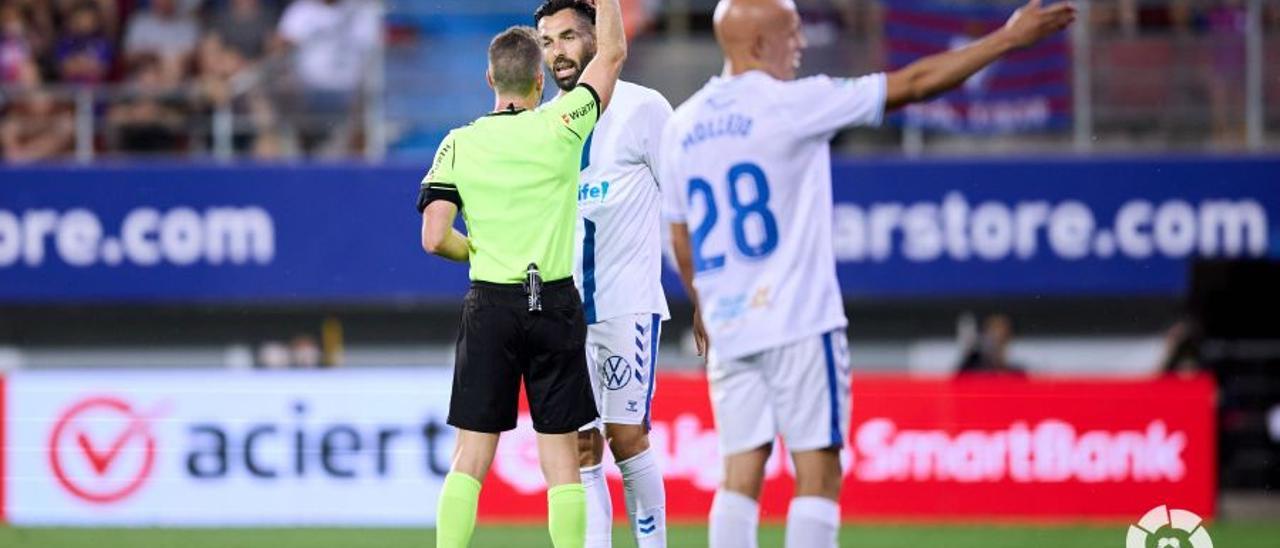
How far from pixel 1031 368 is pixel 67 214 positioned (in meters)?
8.22

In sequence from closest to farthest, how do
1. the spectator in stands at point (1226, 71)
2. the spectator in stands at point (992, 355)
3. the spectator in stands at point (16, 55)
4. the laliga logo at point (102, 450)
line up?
the laliga logo at point (102, 450), the spectator in stands at point (992, 355), the spectator in stands at point (1226, 71), the spectator in stands at point (16, 55)

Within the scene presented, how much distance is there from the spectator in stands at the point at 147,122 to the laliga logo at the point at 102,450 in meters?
3.58

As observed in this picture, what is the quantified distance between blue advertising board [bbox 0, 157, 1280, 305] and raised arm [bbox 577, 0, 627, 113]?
860cm

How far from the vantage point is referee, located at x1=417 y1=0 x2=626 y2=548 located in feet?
22.1

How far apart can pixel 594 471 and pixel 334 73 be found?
9.08 metres

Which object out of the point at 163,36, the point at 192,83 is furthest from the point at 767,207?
the point at 163,36

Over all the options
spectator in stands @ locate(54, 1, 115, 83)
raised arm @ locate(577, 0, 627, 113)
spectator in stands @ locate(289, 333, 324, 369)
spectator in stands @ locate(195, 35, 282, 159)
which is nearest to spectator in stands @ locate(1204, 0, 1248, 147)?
spectator in stands @ locate(289, 333, 324, 369)

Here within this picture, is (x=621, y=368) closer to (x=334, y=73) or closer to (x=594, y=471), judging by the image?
(x=594, y=471)

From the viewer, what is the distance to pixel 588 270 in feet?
24.4

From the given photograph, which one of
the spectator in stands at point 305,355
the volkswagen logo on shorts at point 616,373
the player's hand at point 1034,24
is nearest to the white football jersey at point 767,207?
the player's hand at point 1034,24

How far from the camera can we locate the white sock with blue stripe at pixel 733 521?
5852mm

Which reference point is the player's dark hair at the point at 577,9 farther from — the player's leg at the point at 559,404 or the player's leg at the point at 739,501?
the player's leg at the point at 739,501

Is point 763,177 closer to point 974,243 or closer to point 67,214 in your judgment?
point 974,243

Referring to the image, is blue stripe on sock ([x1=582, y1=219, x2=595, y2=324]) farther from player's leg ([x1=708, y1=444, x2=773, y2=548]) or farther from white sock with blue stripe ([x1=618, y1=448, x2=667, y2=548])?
player's leg ([x1=708, y1=444, x2=773, y2=548])
